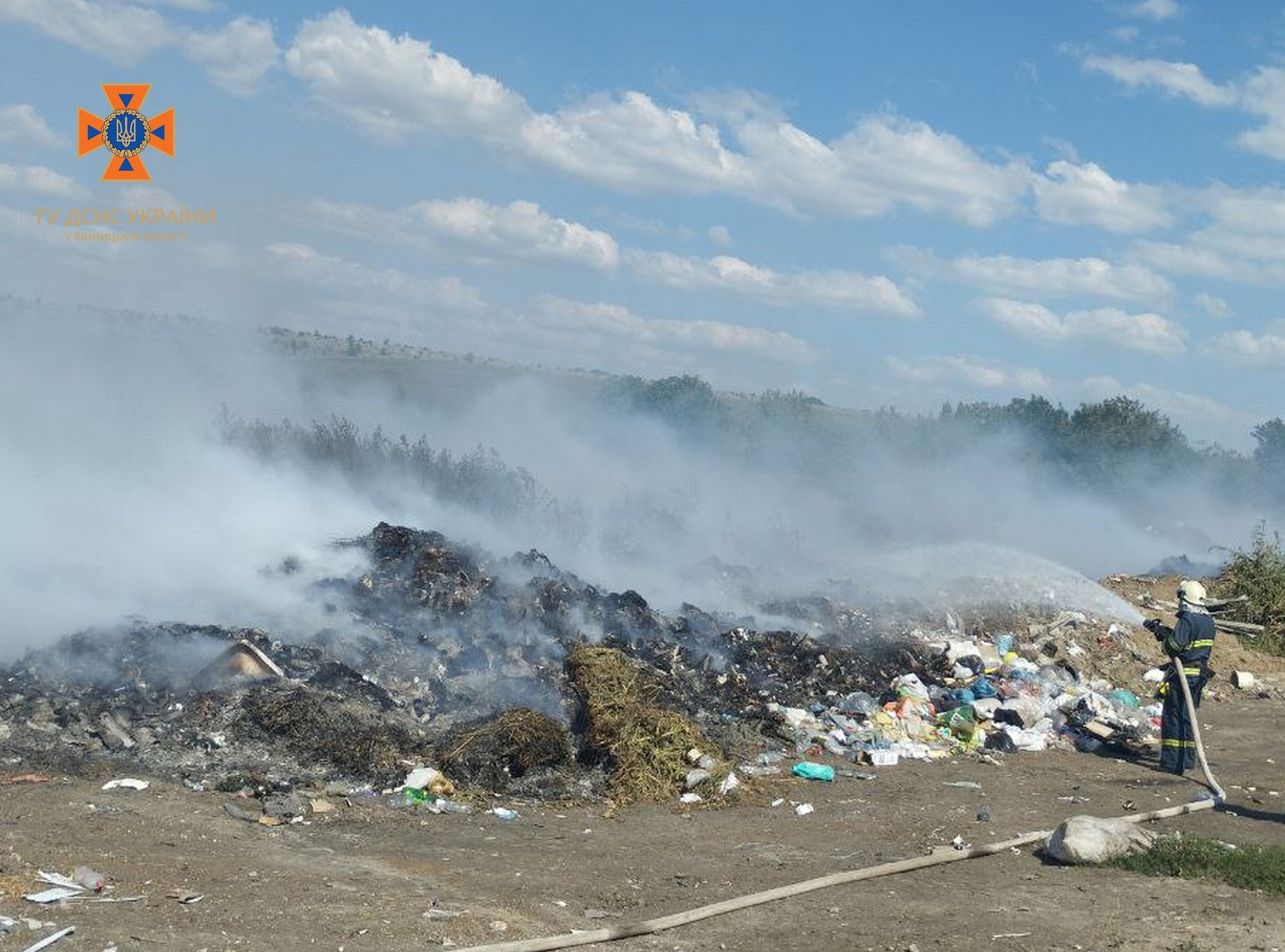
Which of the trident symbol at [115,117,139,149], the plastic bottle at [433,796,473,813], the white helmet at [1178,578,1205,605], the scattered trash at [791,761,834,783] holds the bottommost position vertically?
the plastic bottle at [433,796,473,813]

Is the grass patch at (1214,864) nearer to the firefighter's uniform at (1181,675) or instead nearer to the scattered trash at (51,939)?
the firefighter's uniform at (1181,675)

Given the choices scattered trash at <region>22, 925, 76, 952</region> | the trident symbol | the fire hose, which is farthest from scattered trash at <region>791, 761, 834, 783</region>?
the trident symbol

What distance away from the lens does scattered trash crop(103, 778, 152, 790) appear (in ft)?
25.2

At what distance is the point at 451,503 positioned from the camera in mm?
16891

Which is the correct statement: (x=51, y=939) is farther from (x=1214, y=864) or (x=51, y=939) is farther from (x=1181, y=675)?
(x=1181, y=675)

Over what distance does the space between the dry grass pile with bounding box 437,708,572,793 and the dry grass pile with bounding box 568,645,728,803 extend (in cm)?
35

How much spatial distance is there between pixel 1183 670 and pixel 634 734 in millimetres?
4641

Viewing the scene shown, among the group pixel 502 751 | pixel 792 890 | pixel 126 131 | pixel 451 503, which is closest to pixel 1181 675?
pixel 792 890

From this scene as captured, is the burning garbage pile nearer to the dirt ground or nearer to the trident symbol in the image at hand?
the dirt ground

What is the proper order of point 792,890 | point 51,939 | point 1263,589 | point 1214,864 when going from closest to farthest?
point 51,939 < point 792,890 < point 1214,864 < point 1263,589

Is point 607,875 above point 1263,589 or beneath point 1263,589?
beneath

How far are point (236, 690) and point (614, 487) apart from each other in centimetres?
1468

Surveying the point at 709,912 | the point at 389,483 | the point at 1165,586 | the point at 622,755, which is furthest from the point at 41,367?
the point at 1165,586

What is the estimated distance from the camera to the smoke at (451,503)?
11984 millimetres
